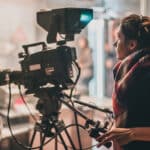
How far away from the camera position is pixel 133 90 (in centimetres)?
128

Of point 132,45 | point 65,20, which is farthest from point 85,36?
point 132,45

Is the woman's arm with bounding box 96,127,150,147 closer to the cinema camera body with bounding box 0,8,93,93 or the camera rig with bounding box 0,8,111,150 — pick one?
the camera rig with bounding box 0,8,111,150

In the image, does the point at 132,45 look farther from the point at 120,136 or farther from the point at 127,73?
the point at 120,136

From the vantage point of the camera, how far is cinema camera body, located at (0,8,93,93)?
→ 1548 millimetres

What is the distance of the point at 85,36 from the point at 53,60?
1.88m

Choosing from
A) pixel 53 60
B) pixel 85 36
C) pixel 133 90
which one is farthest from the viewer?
pixel 85 36

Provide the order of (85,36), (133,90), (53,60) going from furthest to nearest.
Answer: (85,36) < (53,60) < (133,90)

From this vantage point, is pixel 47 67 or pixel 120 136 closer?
pixel 120 136

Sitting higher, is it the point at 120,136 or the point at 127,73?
the point at 127,73

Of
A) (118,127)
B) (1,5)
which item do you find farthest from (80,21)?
(1,5)

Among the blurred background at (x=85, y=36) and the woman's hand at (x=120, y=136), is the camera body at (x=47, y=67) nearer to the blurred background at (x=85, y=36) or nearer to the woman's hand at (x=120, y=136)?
the woman's hand at (x=120, y=136)

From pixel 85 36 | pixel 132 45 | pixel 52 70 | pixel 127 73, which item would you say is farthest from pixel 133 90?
pixel 85 36

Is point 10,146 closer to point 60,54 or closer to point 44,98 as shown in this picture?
point 44,98

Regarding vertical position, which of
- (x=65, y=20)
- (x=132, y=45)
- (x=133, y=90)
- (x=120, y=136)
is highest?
(x=65, y=20)
